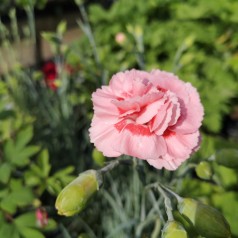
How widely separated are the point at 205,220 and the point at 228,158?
17 cm

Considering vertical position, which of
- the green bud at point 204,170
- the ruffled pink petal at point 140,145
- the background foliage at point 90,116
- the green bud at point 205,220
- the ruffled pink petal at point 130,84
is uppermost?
the ruffled pink petal at point 130,84

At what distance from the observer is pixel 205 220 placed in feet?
2.01

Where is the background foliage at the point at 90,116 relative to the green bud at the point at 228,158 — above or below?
below

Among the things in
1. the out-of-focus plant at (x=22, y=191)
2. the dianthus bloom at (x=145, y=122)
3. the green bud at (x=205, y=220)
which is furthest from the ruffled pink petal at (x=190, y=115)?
the out-of-focus plant at (x=22, y=191)

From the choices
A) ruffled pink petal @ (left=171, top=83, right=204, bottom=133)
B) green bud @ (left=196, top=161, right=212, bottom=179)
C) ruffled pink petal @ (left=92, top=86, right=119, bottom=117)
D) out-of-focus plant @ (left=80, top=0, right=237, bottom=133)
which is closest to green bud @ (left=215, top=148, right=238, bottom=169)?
green bud @ (left=196, top=161, right=212, bottom=179)

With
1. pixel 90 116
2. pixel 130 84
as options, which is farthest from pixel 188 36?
pixel 130 84

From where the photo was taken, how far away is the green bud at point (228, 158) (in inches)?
29.5

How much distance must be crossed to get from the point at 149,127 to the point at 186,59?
0.66m

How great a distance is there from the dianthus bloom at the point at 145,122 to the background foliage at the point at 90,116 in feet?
0.50

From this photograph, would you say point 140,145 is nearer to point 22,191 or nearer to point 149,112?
point 149,112

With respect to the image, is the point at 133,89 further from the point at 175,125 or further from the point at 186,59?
the point at 186,59

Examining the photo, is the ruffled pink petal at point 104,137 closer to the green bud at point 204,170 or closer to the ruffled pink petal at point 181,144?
the ruffled pink petal at point 181,144

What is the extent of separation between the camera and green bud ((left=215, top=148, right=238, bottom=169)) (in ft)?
2.45

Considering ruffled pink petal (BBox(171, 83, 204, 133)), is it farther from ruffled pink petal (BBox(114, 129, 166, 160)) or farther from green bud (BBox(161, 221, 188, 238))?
green bud (BBox(161, 221, 188, 238))
